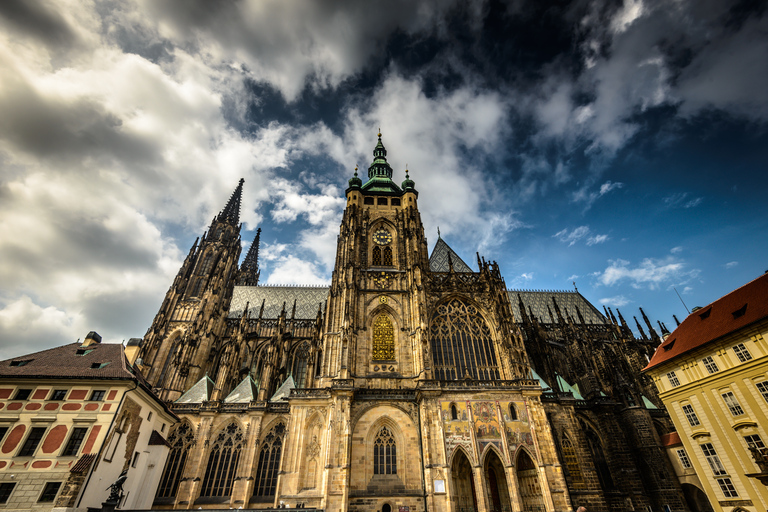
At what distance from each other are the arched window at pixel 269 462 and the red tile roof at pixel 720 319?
29317mm

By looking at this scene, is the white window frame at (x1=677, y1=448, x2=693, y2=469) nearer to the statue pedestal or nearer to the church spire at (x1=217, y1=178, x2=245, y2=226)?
the statue pedestal

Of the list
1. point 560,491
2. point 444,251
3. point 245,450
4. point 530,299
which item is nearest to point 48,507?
point 245,450

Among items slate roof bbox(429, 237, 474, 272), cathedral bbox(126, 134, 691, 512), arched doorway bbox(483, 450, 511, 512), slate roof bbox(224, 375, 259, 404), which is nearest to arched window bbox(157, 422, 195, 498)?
cathedral bbox(126, 134, 691, 512)

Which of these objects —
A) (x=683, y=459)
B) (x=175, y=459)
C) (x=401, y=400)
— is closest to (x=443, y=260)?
(x=401, y=400)

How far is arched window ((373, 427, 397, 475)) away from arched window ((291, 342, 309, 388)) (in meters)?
13.6

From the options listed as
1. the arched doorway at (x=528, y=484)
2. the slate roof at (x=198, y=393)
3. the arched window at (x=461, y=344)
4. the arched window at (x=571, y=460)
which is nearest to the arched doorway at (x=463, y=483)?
the arched doorway at (x=528, y=484)

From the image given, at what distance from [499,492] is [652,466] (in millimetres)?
13031

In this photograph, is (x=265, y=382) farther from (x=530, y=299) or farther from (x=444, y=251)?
(x=530, y=299)

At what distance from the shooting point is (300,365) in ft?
127

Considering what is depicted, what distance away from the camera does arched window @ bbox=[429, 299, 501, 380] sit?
2944cm

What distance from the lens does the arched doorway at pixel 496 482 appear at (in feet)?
80.7

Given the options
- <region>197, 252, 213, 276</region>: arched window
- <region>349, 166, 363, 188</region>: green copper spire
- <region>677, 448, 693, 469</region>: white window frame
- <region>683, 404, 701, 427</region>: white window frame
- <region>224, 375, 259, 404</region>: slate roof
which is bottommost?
<region>677, 448, 693, 469</region>: white window frame

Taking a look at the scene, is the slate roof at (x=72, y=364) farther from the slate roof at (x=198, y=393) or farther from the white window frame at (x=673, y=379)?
the white window frame at (x=673, y=379)

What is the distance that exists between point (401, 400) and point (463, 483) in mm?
6664
